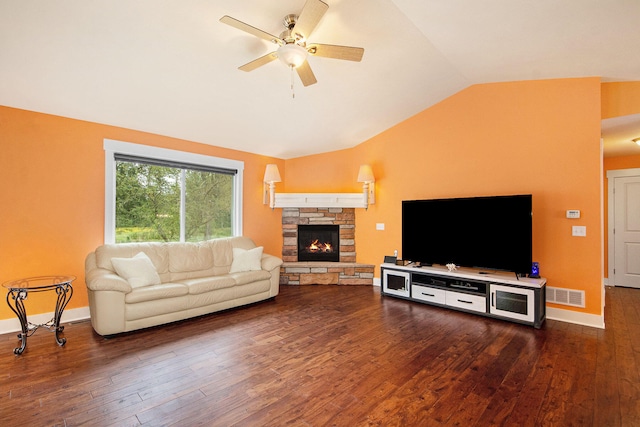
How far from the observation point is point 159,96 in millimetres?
3547

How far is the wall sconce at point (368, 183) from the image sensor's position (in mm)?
5277

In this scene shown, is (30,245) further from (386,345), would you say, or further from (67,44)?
(386,345)

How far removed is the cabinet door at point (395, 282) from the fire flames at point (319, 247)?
1.42 meters

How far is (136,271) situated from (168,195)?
1501mm

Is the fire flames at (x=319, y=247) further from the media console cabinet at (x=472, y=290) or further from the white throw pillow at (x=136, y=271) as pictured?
the white throw pillow at (x=136, y=271)

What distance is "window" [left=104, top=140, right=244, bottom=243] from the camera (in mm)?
4090

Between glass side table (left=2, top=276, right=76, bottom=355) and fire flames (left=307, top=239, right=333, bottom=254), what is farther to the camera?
fire flames (left=307, top=239, right=333, bottom=254)

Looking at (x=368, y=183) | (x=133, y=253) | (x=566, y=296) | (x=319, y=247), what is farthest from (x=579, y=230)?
(x=133, y=253)

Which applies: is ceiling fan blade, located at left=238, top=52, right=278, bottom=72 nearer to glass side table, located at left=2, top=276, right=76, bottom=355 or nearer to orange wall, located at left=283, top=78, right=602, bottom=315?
glass side table, located at left=2, top=276, right=76, bottom=355

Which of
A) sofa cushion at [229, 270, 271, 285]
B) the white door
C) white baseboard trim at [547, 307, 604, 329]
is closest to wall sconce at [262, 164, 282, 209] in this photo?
sofa cushion at [229, 270, 271, 285]

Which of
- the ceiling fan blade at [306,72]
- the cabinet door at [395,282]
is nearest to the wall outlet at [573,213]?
the cabinet door at [395,282]

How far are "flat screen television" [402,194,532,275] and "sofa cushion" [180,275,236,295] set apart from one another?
9.00 ft

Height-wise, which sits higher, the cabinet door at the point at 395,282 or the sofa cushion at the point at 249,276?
the sofa cushion at the point at 249,276

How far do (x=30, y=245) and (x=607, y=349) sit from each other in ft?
20.5
